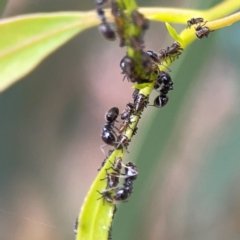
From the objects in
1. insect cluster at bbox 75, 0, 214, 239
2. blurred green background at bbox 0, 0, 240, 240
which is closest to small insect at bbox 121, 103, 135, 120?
insect cluster at bbox 75, 0, 214, 239

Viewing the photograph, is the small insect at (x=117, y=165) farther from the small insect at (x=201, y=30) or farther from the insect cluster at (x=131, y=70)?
the small insect at (x=201, y=30)

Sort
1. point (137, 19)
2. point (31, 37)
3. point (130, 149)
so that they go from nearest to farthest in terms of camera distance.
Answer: point (137, 19) < point (31, 37) < point (130, 149)

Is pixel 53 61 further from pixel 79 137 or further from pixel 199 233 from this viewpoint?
pixel 199 233

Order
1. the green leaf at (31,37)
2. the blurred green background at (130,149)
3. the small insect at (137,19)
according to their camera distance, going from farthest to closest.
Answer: the blurred green background at (130,149), the green leaf at (31,37), the small insect at (137,19)

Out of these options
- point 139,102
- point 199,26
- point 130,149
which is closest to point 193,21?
point 199,26

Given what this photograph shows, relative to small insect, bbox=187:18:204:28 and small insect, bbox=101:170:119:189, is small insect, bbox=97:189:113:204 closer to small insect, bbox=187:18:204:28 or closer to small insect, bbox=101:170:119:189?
small insect, bbox=101:170:119:189

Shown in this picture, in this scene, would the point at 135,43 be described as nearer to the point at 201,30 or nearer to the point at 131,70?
the point at 131,70

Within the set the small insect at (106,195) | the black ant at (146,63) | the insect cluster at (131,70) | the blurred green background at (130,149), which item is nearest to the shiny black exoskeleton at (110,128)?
the insect cluster at (131,70)
